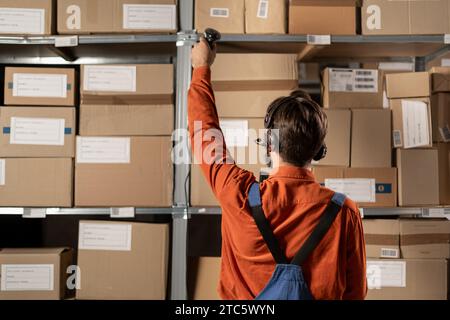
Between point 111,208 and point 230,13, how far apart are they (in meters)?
1.02

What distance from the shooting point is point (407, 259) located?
6.12 feet

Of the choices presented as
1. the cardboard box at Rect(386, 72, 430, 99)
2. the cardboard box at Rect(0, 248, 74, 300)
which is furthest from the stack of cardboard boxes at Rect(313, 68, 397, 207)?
the cardboard box at Rect(0, 248, 74, 300)

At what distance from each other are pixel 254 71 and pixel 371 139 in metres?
0.62

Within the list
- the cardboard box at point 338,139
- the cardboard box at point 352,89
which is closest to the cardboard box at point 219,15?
the cardboard box at point 352,89

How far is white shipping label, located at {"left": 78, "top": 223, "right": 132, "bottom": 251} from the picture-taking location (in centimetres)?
183

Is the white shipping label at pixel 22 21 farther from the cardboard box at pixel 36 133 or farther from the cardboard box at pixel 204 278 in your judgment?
the cardboard box at pixel 204 278

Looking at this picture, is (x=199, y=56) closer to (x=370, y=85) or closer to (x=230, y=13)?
(x=230, y=13)

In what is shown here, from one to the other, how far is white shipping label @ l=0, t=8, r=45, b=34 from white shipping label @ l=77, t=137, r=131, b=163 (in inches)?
21.4

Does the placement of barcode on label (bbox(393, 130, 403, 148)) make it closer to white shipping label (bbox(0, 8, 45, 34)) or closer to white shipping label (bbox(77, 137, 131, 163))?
white shipping label (bbox(77, 137, 131, 163))

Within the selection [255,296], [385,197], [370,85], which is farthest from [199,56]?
[385,197]

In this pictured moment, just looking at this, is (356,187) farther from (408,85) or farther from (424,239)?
(408,85)

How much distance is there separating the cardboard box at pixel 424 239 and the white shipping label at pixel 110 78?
139cm

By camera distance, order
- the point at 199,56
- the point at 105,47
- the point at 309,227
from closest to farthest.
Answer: the point at 309,227
the point at 199,56
the point at 105,47

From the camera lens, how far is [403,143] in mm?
1896
